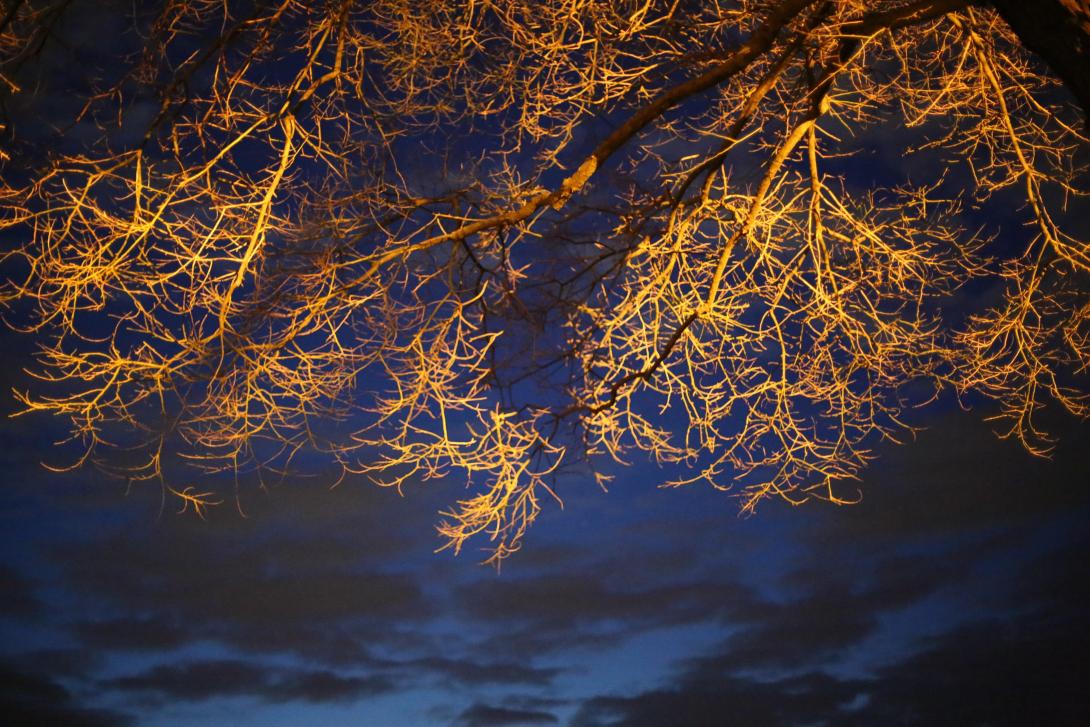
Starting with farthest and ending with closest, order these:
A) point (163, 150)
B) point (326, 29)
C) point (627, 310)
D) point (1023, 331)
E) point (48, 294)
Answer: point (1023, 331) → point (627, 310) → point (326, 29) → point (163, 150) → point (48, 294)

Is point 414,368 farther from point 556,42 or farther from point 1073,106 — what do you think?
point 1073,106

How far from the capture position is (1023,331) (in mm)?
6824

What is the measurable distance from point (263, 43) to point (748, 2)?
3.14m

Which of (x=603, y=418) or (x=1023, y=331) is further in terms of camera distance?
(x=1023, y=331)

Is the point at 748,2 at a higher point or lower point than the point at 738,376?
higher

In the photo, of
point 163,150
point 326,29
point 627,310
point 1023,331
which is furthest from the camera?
point 1023,331

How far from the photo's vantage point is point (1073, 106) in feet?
23.5

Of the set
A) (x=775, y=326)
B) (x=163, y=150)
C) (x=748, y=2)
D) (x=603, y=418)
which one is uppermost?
(x=748, y=2)

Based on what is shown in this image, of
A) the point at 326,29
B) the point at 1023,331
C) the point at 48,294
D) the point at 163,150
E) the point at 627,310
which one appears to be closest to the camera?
the point at 48,294

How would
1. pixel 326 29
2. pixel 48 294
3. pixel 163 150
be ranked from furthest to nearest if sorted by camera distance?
1. pixel 326 29
2. pixel 163 150
3. pixel 48 294

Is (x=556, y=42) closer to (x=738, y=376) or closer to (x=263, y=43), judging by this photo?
(x=263, y=43)

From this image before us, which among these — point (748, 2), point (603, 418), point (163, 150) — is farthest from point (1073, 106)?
point (163, 150)

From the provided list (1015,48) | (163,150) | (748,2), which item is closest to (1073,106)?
(1015,48)

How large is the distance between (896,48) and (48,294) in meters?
6.03
